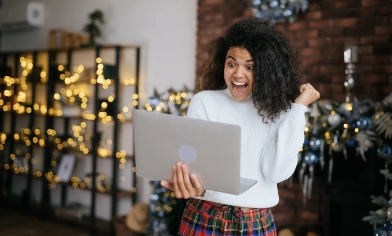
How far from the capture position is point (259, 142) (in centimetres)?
148

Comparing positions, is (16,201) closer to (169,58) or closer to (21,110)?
(21,110)

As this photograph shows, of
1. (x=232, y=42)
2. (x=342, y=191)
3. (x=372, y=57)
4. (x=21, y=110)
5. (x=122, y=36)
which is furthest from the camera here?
(x=21, y=110)

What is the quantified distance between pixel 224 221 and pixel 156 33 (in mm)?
3260

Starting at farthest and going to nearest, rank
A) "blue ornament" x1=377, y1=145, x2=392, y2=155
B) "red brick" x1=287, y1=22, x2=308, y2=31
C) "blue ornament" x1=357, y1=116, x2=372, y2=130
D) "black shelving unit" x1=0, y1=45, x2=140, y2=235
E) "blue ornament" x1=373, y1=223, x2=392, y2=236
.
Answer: "black shelving unit" x1=0, y1=45, x2=140, y2=235
"red brick" x1=287, y1=22, x2=308, y2=31
"blue ornament" x1=357, y1=116, x2=372, y2=130
"blue ornament" x1=377, y1=145, x2=392, y2=155
"blue ornament" x1=373, y1=223, x2=392, y2=236

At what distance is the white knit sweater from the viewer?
141cm

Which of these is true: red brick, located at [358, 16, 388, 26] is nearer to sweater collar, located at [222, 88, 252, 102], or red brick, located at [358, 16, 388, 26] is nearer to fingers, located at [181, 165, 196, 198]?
sweater collar, located at [222, 88, 252, 102]

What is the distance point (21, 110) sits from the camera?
212 inches

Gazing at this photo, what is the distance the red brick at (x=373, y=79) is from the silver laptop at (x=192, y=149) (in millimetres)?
1970

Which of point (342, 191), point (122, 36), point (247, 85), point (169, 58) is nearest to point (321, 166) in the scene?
point (342, 191)

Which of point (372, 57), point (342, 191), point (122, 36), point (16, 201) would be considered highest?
point (122, 36)

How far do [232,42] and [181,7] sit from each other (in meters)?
2.94

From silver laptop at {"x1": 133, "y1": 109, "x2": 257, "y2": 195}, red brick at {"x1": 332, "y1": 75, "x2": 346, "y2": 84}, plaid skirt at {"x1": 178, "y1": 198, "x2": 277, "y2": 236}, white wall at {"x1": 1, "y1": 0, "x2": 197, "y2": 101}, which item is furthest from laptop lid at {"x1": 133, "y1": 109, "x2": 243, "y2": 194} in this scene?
white wall at {"x1": 1, "y1": 0, "x2": 197, "y2": 101}

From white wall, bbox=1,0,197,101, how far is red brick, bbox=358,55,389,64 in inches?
62.4

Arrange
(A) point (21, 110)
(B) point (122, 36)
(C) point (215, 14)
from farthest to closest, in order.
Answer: (A) point (21, 110) → (B) point (122, 36) → (C) point (215, 14)
